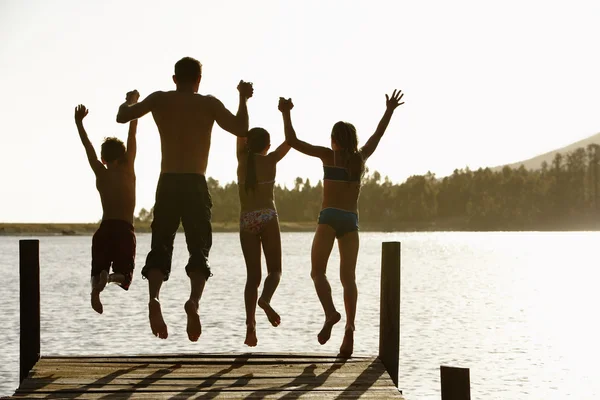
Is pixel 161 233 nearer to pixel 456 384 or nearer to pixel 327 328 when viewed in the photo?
pixel 327 328

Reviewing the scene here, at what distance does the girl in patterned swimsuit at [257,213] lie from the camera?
9805 millimetres

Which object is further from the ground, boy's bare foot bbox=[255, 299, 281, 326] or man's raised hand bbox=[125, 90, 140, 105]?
man's raised hand bbox=[125, 90, 140, 105]

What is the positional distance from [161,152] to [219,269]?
78.4 meters

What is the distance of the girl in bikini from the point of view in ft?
31.7

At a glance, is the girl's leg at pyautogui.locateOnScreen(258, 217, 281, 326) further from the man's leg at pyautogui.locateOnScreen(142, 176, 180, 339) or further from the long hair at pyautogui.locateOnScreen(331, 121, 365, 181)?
the man's leg at pyautogui.locateOnScreen(142, 176, 180, 339)

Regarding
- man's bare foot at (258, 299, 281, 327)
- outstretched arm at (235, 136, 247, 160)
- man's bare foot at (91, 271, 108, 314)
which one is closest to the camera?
man's bare foot at (91, 271, 108, 314)

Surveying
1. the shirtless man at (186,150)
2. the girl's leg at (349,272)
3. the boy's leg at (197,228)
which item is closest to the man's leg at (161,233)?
the shirtless man at (186,150)

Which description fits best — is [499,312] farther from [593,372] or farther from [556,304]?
[593,372]

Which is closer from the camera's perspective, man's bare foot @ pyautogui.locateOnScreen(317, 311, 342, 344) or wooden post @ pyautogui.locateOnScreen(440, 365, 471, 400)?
wooden post @ pyautogui.locateOnScreen(440, 365, 471, 400)

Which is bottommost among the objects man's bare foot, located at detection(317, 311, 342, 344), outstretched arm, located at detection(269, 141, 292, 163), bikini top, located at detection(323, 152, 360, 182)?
man's bare foot, located at detection(317, 311, 342, 344)

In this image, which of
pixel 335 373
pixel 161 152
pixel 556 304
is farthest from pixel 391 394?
pixel 556 304

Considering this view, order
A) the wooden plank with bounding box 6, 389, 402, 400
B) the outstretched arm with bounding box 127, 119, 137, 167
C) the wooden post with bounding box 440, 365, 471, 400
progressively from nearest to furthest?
the wooden post with bounding box 440, 365, 471, 400, the wooden plank with bounding box 6, 389, 402, 400, the outstretched arm with bounding box 127, 119, 137, 167

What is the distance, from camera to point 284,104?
966cm

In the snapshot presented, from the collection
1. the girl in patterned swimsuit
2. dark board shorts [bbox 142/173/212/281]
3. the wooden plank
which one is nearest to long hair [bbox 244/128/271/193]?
the girl in patterned swimsuit
